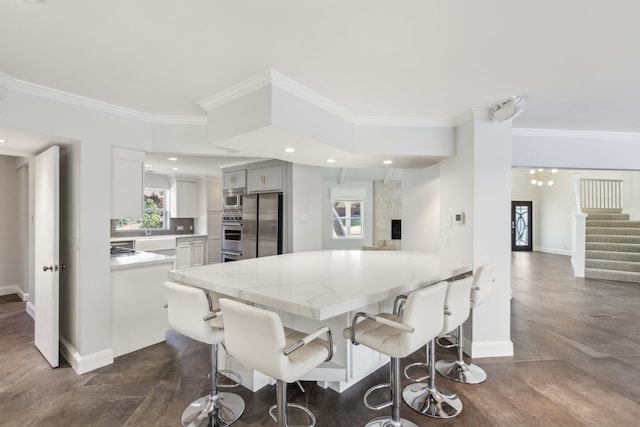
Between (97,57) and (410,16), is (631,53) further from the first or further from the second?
(97,57)

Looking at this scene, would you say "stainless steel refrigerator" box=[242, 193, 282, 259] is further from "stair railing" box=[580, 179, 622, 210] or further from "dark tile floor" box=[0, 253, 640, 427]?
"stair railing" box=[580, 179, 622, 210]

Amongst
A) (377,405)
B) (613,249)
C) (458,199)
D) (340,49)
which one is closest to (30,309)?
(377,405)

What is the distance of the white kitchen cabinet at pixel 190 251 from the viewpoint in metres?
6.17

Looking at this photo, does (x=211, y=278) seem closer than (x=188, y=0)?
No

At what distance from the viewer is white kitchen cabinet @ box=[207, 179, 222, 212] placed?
22.6 feet

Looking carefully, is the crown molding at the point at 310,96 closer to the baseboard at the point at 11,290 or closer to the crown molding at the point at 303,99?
the crown molding at the point at 303,99

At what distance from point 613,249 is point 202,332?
28.3 ft

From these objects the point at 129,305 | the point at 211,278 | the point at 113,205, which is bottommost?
the point at 129,305

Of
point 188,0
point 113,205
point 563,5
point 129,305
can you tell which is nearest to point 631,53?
point 563,5

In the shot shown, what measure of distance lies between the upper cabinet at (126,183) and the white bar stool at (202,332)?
1429mm

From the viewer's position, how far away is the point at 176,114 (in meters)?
2.98

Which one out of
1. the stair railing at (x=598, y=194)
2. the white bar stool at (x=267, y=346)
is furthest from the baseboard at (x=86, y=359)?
the stair railing at (x=598, y=194)

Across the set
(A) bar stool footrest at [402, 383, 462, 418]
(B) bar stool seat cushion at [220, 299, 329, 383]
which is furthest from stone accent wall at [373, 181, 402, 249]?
(B) bar stool seat cushion at [220, 299, 329, 383]

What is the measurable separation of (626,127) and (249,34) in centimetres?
423
